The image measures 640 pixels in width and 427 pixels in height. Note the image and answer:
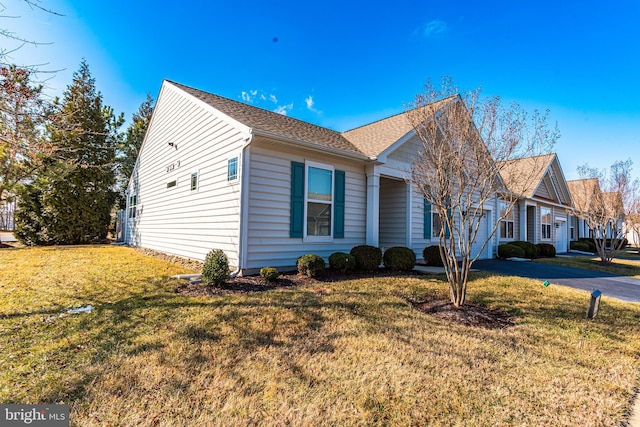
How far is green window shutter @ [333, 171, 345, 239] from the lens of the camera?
8.36 meters

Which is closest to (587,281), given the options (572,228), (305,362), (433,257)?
(433,257)

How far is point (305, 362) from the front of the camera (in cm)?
293

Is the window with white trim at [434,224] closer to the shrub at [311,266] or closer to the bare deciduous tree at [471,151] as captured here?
the bare deciduous tree at [471,151]

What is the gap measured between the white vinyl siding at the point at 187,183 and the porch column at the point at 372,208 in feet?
13.2

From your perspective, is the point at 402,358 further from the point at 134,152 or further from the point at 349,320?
the point at 134,152

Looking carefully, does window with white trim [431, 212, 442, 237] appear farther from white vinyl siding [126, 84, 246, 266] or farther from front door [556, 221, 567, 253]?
front door [556, 221, 567, 253]

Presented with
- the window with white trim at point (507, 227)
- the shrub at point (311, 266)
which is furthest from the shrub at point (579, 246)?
the shrub at point (311, 266)

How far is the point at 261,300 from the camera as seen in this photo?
196 inches

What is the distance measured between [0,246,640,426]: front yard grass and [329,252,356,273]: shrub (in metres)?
2.10

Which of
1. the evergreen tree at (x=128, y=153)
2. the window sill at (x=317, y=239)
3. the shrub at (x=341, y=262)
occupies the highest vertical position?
the evergreen tree at (x=128, y=153)

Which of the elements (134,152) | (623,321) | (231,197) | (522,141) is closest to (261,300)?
(231,197)

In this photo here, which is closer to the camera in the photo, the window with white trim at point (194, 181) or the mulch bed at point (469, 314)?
the mulch bed at point (469, 314)

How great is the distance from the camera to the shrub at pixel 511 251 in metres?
13.3

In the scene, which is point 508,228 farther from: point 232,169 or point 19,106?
point 19,106
